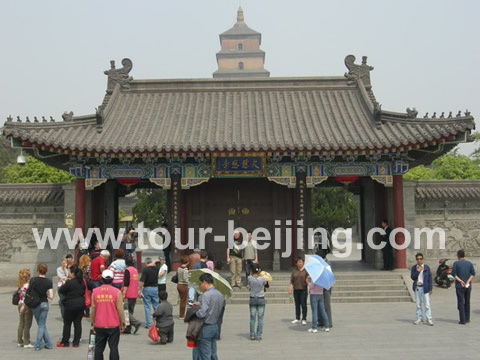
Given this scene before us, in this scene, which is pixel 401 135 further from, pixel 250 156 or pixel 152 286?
pixel 152 286

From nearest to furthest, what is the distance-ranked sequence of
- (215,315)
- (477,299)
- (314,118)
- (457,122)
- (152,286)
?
(215,315)
(152,286)
(477,299)
(457,122)
(314,118)

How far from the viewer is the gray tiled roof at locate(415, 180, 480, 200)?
18.4 metres

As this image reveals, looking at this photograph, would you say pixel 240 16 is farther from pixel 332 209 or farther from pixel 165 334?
pixel 165 334

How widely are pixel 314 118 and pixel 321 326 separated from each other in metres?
8.49

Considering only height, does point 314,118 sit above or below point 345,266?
above

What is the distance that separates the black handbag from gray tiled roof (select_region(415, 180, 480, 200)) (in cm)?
1238

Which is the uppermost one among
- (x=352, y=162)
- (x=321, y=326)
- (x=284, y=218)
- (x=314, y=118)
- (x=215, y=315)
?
(x=314, y=118)

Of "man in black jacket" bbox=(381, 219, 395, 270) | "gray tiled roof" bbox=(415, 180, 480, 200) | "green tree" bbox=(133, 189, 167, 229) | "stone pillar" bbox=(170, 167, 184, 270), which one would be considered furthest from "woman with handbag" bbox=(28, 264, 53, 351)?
"green tree" bbox=(133, 189, 167, 229)

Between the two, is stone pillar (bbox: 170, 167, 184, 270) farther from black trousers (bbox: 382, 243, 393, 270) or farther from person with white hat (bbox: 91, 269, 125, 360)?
person with white hat (bbox: 91, 269, 125, 360)

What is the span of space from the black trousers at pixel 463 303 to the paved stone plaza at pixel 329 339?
0.22 m

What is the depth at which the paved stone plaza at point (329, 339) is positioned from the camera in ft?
32.1

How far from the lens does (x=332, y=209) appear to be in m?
32.7

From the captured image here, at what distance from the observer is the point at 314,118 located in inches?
738

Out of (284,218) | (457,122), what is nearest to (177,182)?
(284,218)
